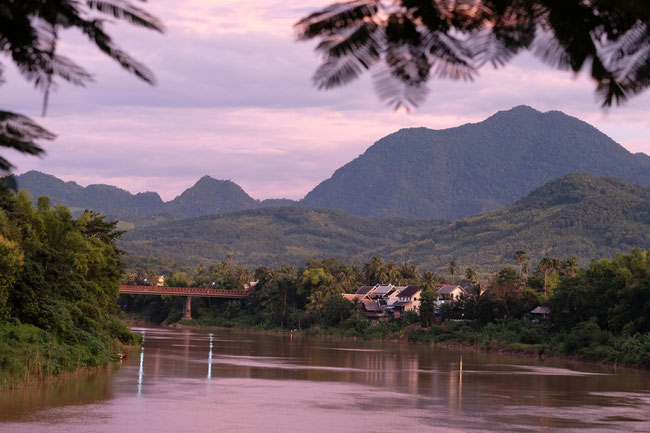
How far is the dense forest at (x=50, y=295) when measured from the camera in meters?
37.1

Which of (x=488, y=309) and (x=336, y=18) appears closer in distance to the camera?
(x=336, y=18)

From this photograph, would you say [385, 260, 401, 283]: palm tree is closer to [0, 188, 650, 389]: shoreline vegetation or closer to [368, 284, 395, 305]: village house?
[0, 188, 650, 389]: shoreline vegetation

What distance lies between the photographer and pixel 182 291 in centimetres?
13475

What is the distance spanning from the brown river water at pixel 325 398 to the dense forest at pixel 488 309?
839cm

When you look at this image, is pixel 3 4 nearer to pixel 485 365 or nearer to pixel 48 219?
pixel 48 219

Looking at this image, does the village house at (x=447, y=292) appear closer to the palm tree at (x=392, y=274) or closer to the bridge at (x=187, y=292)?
the palm tree at (x=392, y=274)

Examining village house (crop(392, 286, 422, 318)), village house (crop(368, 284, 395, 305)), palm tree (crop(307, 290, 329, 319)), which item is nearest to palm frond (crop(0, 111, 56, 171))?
village house (crop(392, 286, 422, 318))

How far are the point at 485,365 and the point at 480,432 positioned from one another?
3547 centimetres

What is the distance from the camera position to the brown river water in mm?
31016

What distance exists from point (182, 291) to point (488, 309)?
198ft

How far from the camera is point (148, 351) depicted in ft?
218

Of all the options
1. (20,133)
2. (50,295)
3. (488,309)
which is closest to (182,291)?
(488,309)

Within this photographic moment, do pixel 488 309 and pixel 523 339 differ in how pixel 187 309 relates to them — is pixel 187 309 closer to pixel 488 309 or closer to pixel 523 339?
pixel 488 309

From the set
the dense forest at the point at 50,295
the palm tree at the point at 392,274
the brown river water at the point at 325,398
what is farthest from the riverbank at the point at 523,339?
the dense forest at the point at 50,295
